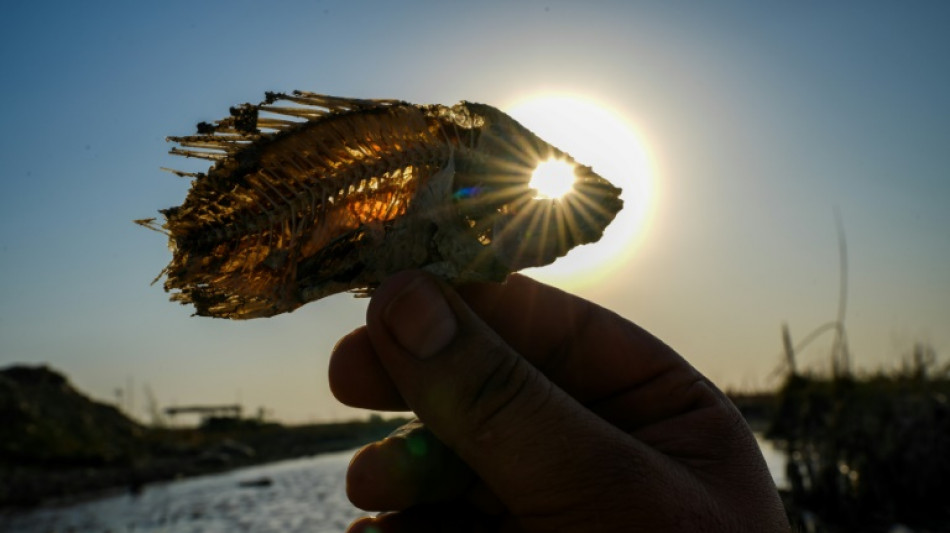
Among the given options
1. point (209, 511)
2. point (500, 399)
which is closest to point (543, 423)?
point (500, 399)

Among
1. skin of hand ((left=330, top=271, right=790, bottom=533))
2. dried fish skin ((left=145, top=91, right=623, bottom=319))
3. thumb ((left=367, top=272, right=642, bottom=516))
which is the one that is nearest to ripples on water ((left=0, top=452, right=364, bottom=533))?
skin of hand ((left=330, top=271, right=790, bottom=533))

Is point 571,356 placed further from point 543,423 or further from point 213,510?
point 213,510

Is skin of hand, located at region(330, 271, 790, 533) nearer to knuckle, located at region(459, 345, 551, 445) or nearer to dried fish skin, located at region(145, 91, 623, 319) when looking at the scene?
knuckle, located at region(459, 345, 551, 445)

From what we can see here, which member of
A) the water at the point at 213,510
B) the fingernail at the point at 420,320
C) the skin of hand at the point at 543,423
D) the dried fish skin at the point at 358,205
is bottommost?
the water at the point at 213,510

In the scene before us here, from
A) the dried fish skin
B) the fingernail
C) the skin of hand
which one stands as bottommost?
the skin of hand

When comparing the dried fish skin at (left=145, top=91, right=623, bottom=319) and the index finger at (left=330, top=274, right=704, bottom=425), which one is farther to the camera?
the index finger at (left=330, top=274, right=704, bottom=425)

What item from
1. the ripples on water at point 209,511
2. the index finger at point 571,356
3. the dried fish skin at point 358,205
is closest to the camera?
the dried fish skin at point 358,205

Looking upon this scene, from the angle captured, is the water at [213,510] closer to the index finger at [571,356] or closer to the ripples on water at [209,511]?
the ripples on water at [209,511]

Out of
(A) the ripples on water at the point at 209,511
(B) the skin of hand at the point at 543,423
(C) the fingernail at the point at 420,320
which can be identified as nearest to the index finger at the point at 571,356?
(B) the skin of hand at the point at 543,423
